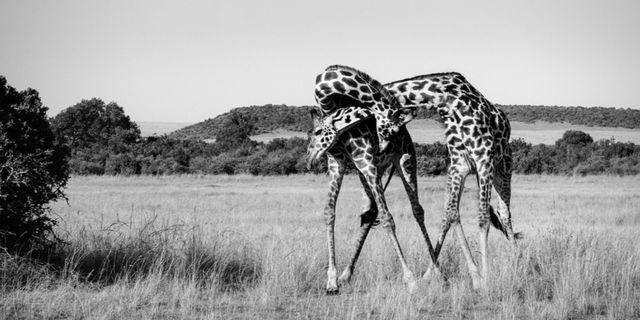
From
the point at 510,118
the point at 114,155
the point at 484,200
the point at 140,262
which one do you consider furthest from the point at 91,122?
the point at 510,118

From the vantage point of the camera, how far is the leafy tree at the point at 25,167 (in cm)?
776

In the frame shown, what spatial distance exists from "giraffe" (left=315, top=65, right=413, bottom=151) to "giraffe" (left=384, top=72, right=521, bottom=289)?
508 mm

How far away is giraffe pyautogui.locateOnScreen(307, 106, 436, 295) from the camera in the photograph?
775 cm

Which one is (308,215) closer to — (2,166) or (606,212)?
(606,212)

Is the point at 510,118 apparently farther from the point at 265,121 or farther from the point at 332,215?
the point at 332,215

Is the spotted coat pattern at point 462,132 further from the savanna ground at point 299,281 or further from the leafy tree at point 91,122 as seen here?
the leafy tree at point 91,122

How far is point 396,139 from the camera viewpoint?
816 centimetres

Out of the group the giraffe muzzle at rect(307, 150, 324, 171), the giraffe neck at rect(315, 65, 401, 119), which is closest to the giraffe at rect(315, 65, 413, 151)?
the giraffe neck at rect(315, 65, 401, 119)

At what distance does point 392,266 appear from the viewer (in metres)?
9.09

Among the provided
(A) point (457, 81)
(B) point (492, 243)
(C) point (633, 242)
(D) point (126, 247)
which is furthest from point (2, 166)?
(C) point (633, 242)

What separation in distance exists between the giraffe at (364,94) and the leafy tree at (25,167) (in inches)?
142

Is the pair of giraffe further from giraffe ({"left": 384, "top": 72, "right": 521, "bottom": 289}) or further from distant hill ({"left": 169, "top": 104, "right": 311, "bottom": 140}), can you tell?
distant hill ({"left": 169, "top": 104, "right": 311, "bottom": 140})

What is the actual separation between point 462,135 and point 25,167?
5481 mm

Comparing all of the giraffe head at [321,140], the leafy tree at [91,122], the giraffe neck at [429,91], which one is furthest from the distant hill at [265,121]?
the giraffe head at [321,140]
